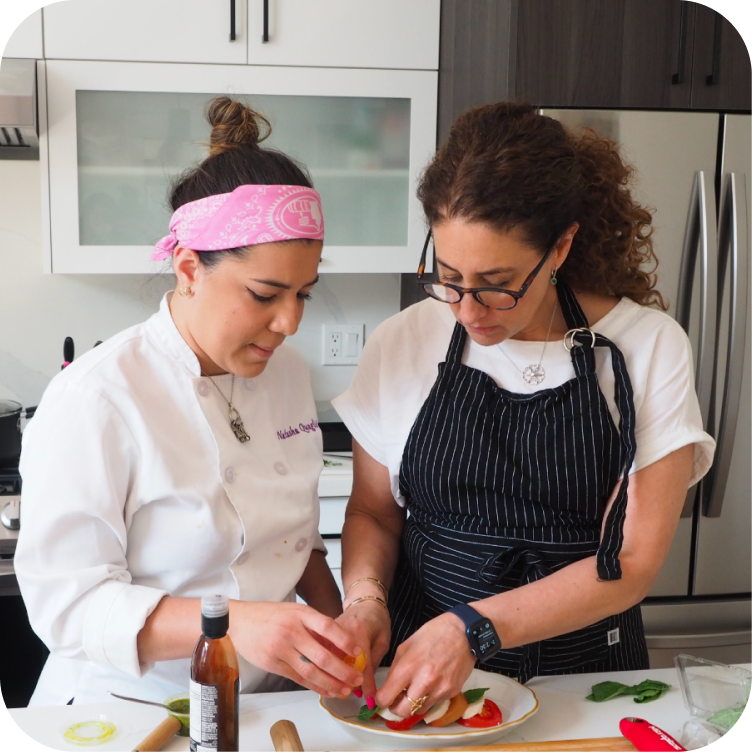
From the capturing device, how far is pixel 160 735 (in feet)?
3.11

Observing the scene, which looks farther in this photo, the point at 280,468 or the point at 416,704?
the point at 280,468

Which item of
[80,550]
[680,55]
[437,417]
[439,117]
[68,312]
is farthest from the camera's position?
[68,312]

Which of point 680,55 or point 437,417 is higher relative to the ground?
point 680,55

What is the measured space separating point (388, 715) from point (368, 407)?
20.9 inches

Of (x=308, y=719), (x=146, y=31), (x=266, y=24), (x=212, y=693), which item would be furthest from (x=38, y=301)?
(x=212, y=693)

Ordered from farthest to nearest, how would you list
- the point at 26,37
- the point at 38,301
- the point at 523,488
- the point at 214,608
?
1. the point at 38,301
2. the point at 26,37
3. the point at 523,488
4. the point at 214,608

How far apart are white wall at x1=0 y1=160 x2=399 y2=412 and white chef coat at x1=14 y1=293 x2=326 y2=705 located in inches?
55.3

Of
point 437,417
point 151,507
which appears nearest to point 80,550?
point 151,507

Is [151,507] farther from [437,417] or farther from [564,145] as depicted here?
[564,145]

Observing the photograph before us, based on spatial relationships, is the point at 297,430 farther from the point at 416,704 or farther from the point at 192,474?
the point at 416,704

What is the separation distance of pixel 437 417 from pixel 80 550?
593 millimetres

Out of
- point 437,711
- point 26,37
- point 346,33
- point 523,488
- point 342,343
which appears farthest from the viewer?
point 342,343

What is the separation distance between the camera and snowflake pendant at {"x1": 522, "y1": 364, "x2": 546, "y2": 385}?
1361 mm

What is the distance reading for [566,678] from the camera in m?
1.20
